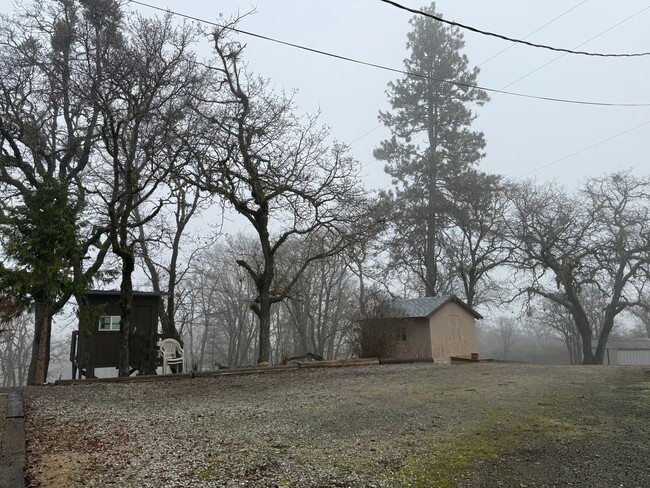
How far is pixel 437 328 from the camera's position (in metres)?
23.7

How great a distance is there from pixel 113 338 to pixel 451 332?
1485cm

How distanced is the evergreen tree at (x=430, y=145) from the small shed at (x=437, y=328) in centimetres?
457

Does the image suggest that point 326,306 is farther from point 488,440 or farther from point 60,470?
point 60,470

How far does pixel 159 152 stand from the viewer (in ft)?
47.9

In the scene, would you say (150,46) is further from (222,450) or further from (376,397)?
(222,450)

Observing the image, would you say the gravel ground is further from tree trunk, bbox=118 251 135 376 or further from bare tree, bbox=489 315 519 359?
bare tree, bbox=489 315 519 359

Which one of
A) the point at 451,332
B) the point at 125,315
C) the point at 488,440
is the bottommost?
the point at 488,440

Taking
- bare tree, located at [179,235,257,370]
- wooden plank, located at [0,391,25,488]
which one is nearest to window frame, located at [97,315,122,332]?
wooden plank, located at [0,391,25,488]

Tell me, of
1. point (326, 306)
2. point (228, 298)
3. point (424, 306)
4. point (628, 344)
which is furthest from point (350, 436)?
point (628, 344)

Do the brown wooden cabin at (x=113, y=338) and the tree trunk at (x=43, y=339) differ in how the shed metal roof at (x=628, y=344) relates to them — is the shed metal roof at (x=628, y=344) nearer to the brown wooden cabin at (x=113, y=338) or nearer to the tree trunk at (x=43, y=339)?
the brown wooden cabin at (x=113, y=338)

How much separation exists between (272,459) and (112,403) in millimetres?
4541

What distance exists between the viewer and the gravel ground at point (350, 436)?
427 centimetres

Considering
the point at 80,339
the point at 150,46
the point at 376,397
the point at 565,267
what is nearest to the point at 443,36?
the point at 565,267

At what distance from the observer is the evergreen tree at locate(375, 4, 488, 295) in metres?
29.8
